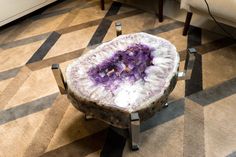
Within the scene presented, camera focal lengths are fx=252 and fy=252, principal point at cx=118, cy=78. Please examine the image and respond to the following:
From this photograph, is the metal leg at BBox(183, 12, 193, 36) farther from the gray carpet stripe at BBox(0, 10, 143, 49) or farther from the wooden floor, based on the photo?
the gray carpet stripe at BBox(0, 10, 143, 49)

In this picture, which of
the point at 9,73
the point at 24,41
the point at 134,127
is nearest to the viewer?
the point at 134,127

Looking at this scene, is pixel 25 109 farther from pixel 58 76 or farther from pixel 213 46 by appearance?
pixel 213 46

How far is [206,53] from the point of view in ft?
5.63

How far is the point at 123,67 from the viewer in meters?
1.16

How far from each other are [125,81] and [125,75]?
0.04 metres

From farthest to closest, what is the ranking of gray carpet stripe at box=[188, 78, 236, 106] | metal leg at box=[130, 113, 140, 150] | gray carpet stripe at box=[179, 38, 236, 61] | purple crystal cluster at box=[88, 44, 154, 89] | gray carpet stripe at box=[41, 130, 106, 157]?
gray carpet stripe at box=[179, 38, 236, 61], gray carpet stripe at box=[188, 78, 236, 106], gray carpet stripe at box=[41, 130, 106, 157], purple crystal cluster at box=[88, 44, 154, 89], metal leg at box=[130, 113, 140, 150]

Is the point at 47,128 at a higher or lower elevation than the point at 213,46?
lower

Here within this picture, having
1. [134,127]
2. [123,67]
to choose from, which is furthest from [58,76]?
[134,127]

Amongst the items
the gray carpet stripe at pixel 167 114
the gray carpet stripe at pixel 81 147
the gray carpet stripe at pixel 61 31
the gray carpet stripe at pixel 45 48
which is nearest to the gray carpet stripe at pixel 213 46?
the gray carpet stripe at pixel 167 114

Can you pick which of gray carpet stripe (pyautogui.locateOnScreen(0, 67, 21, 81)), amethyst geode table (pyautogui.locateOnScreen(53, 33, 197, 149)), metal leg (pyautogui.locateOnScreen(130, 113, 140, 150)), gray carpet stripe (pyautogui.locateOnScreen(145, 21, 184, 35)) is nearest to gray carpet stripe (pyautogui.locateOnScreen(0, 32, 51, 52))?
gray carpet stripe (pyautogui.locateOnScreen(0, 67, 21, 81))

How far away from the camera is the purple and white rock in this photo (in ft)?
3.36

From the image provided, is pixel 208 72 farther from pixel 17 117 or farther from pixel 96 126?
pixel 17 117

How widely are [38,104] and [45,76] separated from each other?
254 millimetres

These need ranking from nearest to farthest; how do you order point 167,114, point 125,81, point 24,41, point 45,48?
point 125,81 < point 167,114 < point 45,48 < point 24,41
